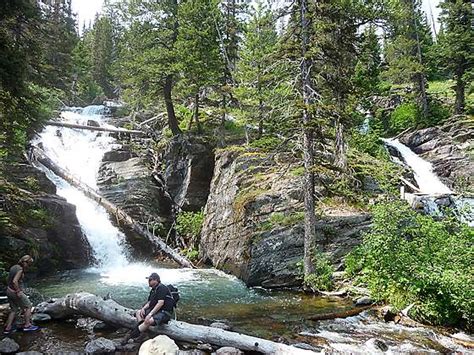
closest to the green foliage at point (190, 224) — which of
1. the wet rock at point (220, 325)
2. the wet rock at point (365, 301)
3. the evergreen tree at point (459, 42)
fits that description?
the wet rock at point (365, 301)

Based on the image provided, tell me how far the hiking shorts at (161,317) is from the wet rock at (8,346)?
2.71 metres

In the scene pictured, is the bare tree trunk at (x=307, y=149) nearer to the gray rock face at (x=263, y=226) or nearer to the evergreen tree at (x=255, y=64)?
the gray rock face at (x=263, y=226)

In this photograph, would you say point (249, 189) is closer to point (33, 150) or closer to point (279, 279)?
point (279, 279)

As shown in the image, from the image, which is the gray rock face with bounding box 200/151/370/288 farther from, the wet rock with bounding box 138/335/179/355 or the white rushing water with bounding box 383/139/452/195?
the white rushing water with bounding box 383/139/452/195

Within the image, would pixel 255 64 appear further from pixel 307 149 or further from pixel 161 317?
pixel 161 317

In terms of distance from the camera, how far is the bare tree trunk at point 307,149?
14.2 meters

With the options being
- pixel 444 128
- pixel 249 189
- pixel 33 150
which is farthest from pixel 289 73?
pixel 444 128

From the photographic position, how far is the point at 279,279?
15.0 m

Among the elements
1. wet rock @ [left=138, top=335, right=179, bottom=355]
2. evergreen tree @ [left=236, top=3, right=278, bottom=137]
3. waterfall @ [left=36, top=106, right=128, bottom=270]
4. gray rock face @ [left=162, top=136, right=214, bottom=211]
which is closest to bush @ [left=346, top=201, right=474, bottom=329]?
wet rock @ [left=138, top=335, right=179, bottom=355]

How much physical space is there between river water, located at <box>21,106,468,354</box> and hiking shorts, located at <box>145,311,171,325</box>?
1596 mm

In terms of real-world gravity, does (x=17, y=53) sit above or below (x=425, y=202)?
above

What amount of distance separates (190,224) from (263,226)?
8.02 meters

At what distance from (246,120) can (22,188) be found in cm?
1266

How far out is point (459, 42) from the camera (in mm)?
32781
